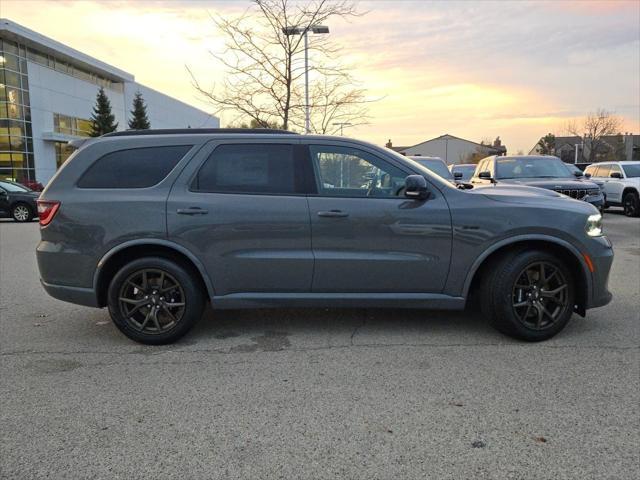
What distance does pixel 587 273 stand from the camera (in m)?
4.39

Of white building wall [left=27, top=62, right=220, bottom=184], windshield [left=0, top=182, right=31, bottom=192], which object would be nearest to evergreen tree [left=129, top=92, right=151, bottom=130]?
white building wall [left=27, top=62, right=220, bottom=184]

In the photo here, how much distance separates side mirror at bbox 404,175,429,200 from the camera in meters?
4.21

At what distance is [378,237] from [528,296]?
140 centimetres

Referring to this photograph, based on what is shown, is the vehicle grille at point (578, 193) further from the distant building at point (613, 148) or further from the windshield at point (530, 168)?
the distant building at point (613, 148)

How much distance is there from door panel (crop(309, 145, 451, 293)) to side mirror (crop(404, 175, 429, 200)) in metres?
0.07

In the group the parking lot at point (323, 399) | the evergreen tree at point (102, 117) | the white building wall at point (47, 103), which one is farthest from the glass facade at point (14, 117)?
the parking lot at point (323, 399)

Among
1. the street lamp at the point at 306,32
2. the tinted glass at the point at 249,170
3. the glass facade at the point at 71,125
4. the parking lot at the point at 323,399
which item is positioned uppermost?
the glass facade at the point at 71,125

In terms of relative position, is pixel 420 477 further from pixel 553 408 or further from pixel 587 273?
pixel 587 273

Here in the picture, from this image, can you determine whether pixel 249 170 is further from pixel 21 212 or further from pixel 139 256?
pixel 21 212

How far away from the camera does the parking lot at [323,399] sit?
2.72 m

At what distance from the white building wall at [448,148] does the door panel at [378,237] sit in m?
85.6

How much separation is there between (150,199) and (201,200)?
44cm

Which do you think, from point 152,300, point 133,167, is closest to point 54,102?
point 133,167

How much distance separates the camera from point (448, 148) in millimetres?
92812
